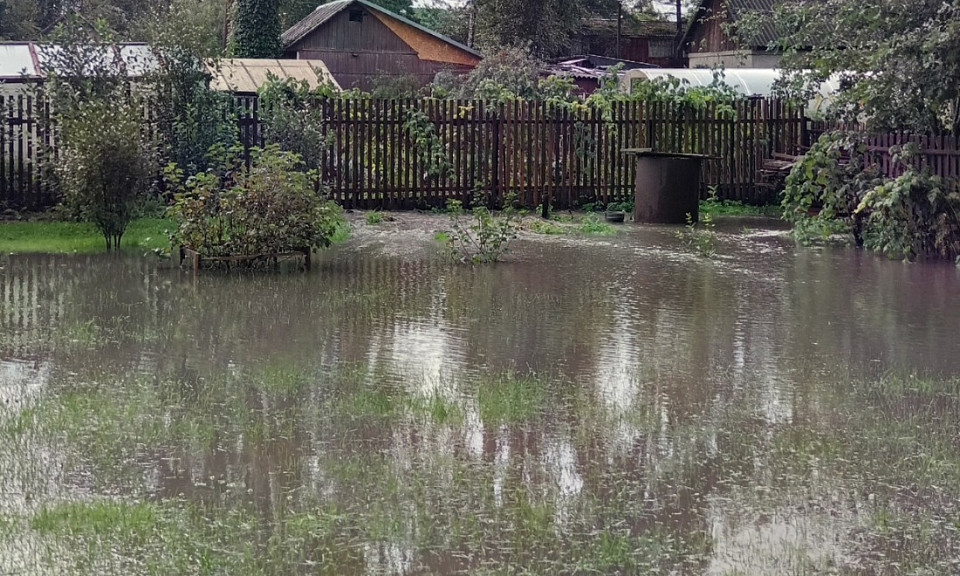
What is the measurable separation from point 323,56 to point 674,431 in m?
54.5

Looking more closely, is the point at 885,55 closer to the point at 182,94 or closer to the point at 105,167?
the point at 105,167

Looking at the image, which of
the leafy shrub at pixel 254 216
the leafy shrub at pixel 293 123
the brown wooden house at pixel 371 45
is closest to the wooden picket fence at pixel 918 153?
the leafy shrub at pixel 254 216

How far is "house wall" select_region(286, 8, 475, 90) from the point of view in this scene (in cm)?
6003

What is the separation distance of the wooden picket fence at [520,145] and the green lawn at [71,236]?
240 centimetres

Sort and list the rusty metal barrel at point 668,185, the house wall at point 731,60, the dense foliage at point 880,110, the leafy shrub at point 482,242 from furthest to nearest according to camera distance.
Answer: the house wall at point 731,60 < the rusty metal barrel at point 668,185 < the dense foliage at point 880,110 < the leafy shrub at point 482,242

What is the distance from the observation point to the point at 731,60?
5888cm

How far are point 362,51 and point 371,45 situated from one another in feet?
1.70

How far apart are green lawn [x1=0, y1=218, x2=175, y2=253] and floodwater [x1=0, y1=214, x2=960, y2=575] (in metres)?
2.61

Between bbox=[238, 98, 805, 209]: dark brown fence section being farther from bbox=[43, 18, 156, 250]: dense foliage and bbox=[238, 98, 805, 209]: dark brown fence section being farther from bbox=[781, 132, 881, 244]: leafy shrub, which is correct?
bbox=[781, 132, 881, 244]: leafy shrub

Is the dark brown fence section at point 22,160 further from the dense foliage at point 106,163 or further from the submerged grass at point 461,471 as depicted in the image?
the submerged grass at point 461,471

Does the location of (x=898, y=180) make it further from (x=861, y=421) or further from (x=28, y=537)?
(x=28, y=537)

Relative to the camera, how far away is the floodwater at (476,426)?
5.70m

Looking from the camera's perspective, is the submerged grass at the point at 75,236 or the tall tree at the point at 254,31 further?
the tall tree at the point at 254,31

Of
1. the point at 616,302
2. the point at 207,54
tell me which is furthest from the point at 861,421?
the point at 207,54
